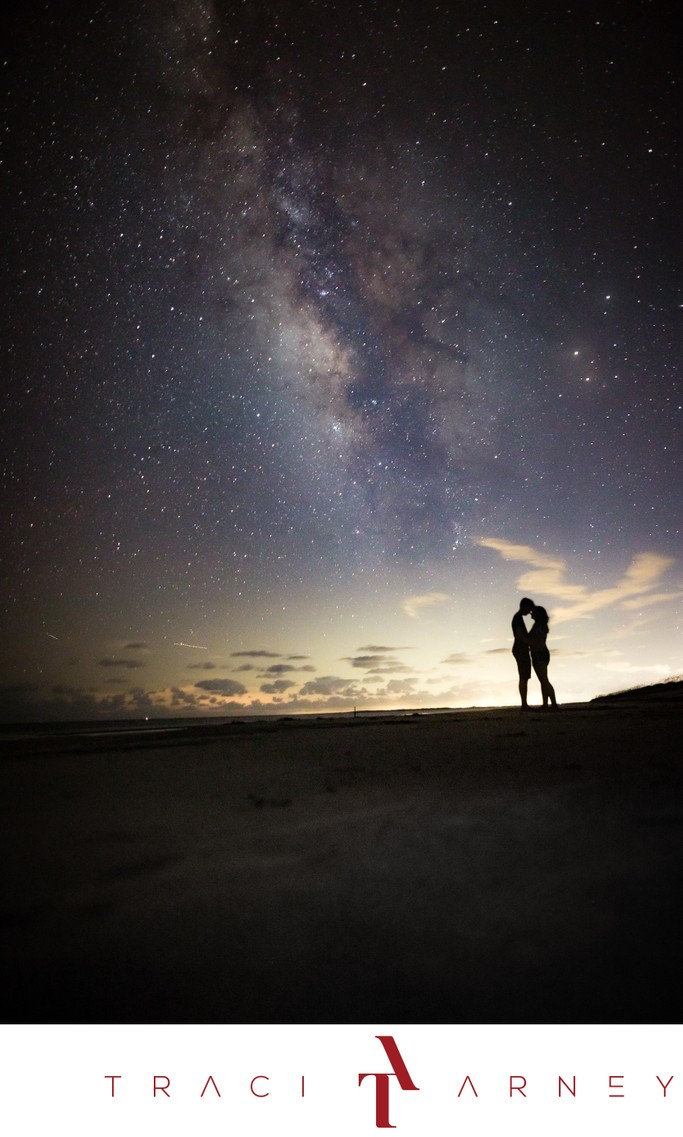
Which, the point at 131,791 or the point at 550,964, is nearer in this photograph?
the point at 550,964

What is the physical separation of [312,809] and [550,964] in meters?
1.72

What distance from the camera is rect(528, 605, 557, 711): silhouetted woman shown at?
31.0ft

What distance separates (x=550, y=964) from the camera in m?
1.07

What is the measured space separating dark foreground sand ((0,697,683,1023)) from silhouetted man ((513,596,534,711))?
22.1 ft

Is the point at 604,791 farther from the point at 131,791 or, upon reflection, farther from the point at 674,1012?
the point at 131,791

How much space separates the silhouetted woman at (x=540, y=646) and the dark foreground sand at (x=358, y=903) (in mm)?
6590

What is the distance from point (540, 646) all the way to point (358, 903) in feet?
28.7

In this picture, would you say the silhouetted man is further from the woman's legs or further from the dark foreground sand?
the dark foreground sand
